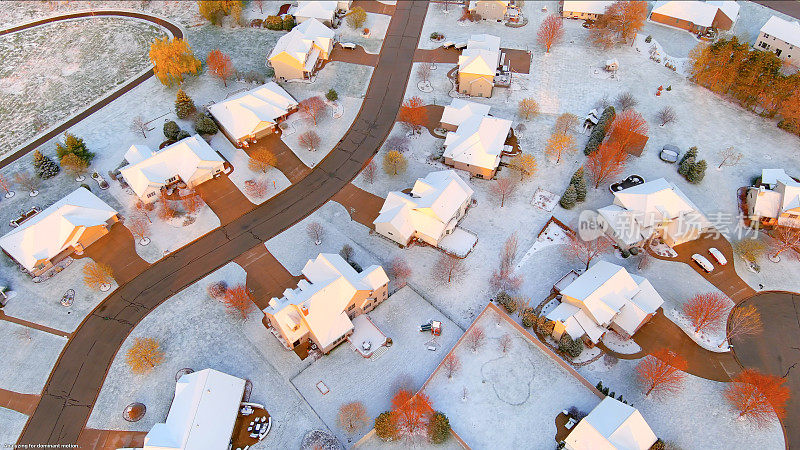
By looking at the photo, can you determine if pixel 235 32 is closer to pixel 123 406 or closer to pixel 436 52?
pixel 436 52

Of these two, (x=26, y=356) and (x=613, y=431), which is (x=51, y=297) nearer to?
(x=26, y=356)

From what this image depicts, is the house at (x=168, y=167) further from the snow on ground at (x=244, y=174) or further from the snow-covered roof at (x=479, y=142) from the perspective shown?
the snow-covered roof at (x=479, y=142)

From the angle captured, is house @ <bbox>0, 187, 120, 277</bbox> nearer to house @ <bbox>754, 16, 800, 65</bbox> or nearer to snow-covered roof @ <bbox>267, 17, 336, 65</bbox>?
snow-covered roof @ <bbox>267, 17, 336, 65</bbox>

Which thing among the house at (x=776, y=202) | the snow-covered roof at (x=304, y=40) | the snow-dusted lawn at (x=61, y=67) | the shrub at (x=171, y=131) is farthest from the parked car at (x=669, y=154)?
the snow-dusted lawn at (x=61, y=67)

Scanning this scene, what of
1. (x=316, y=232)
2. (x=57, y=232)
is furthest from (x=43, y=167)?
(x=316, y=232)

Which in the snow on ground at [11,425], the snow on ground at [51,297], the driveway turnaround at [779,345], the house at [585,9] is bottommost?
the snow on ground at [11,425]

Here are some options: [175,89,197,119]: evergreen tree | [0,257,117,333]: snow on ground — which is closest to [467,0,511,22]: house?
[175,89,197,119]: evergreen tree
